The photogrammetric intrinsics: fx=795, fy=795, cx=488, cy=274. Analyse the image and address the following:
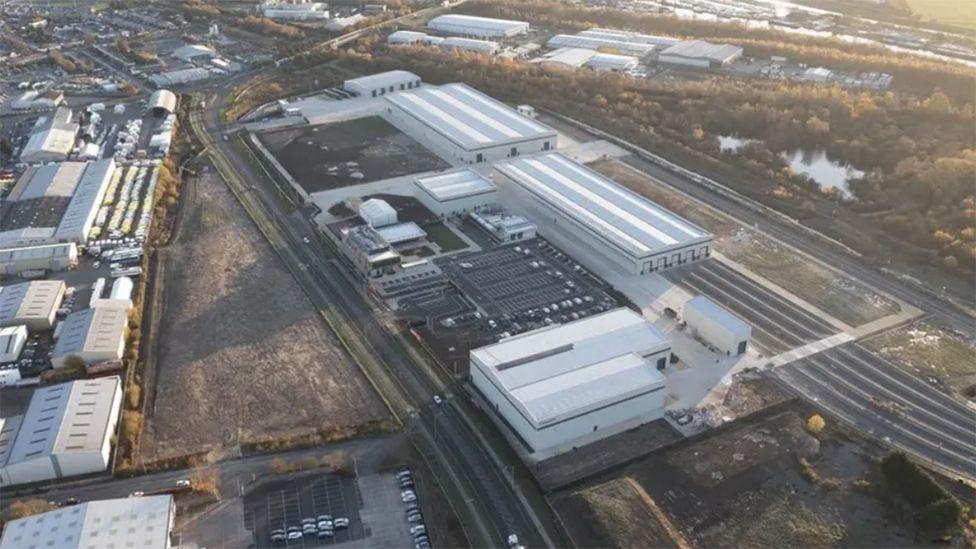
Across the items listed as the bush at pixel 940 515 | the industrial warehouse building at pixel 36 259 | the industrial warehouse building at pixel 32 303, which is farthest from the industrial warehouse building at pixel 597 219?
the industrial warehouse building at pixel 32 303

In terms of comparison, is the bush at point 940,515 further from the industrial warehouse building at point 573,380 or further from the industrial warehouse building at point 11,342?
the industrial warehouse building at point 11,342

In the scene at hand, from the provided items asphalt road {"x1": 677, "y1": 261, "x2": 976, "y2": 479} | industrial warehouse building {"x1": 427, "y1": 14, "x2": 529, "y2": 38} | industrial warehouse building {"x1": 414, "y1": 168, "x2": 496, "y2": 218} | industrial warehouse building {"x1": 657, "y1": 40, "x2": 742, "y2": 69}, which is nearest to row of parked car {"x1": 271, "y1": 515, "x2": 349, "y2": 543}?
asphalt road {"x1": 677, "y1": 261, "x2": 976, "y2": 479}

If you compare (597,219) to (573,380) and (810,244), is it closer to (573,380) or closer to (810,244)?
(810,244)

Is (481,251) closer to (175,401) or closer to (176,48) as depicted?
(175,401)

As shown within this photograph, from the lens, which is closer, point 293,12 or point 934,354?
point 934,354

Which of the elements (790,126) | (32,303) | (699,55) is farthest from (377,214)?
(699,55)

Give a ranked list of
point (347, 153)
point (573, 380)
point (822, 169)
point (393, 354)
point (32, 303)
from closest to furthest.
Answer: point (573, 380) < point (393, 354) < point (32, 303) < point (347, 153) < point (822, 169)

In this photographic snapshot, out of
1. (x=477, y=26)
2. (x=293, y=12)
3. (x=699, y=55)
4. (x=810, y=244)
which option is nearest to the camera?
(x=810, y=244)
